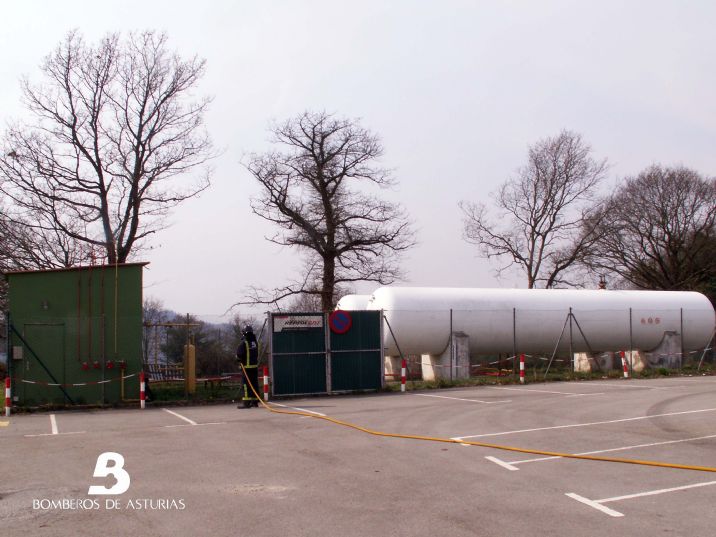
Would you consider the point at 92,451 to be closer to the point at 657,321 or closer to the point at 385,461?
the point at 385,461

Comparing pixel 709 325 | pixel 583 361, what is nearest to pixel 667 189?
pixel 709 325

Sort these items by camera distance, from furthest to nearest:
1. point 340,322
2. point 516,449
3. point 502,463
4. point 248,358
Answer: point 340,322 → point 248,358 → point 516,449 → point 502,463

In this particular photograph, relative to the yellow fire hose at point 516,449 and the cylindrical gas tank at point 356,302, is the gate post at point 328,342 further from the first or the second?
the cylindrical gas tank at point 356,302

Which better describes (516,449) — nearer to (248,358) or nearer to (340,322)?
(248,358)

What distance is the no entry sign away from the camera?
Answer: 20266 mm

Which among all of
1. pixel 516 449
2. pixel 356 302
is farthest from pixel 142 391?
pixel 356 302

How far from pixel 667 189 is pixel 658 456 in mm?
44372

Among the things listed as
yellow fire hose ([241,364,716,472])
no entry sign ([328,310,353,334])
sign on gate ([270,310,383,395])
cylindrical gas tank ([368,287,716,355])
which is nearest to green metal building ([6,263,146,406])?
sign on gate ([270,310,383,395])

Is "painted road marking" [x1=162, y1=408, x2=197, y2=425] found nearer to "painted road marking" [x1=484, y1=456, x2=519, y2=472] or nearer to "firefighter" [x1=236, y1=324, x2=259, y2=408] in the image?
"firefighter" [x1=236, y1=324, x2=259, y2=408]

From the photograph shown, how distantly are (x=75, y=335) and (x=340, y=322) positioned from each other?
23.4ft

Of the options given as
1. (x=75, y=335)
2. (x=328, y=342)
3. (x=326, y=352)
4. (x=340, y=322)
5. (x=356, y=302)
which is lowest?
(x=326, y=352)

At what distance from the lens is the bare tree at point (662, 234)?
48.5m

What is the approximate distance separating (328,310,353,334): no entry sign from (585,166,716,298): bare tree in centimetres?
3160

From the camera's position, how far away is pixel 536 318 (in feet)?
90.7
